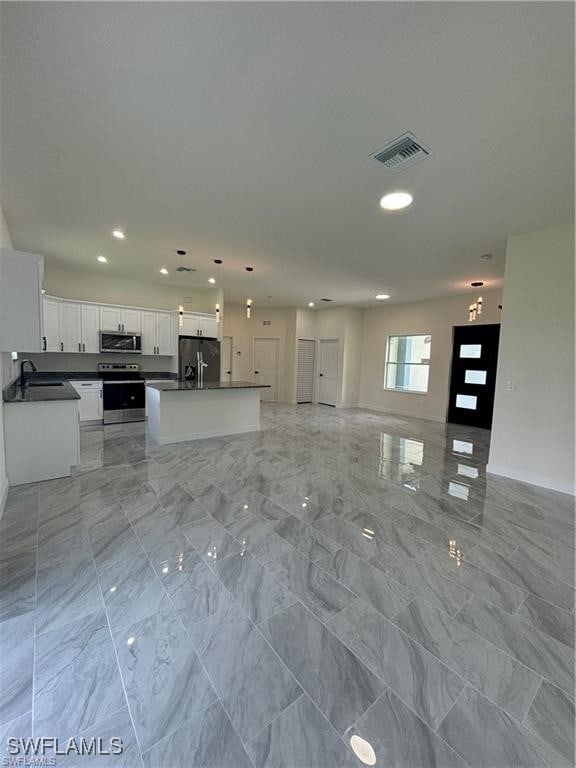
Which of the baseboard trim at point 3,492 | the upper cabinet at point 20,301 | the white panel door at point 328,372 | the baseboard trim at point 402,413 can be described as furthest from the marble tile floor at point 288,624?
the white panel door at point 328,372

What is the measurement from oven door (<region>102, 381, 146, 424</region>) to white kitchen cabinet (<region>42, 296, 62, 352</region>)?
1.02 meters

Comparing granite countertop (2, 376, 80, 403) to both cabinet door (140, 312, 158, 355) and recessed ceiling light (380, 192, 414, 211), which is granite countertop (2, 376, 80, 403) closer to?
cabinet door (140, 312, 158, 355)

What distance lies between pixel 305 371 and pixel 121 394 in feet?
17.5

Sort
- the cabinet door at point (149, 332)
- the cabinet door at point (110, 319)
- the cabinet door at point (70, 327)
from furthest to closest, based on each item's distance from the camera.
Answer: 1. the cabinet door at point (149, 332)
2. the cabinet door at point (110, 319)
3. the cabinet door at point (70, 327)

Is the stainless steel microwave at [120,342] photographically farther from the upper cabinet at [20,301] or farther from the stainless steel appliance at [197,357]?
the upper cabinet at [20,301]

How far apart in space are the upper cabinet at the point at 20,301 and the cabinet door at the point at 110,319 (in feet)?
9.88

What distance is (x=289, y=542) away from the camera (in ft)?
7.67

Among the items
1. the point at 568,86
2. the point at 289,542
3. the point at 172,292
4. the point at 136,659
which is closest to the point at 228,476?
the point at 289,542

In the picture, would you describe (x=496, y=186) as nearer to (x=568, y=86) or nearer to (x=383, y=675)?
(x=568, y=86)

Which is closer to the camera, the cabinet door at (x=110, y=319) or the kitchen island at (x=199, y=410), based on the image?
the kitchen island at (x=199, y=410)

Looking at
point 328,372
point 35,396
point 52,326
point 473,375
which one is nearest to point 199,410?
point 35,396

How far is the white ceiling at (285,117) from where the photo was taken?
1443 mm

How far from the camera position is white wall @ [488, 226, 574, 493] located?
3.40 meters

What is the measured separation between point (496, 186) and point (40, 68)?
3345 mm
